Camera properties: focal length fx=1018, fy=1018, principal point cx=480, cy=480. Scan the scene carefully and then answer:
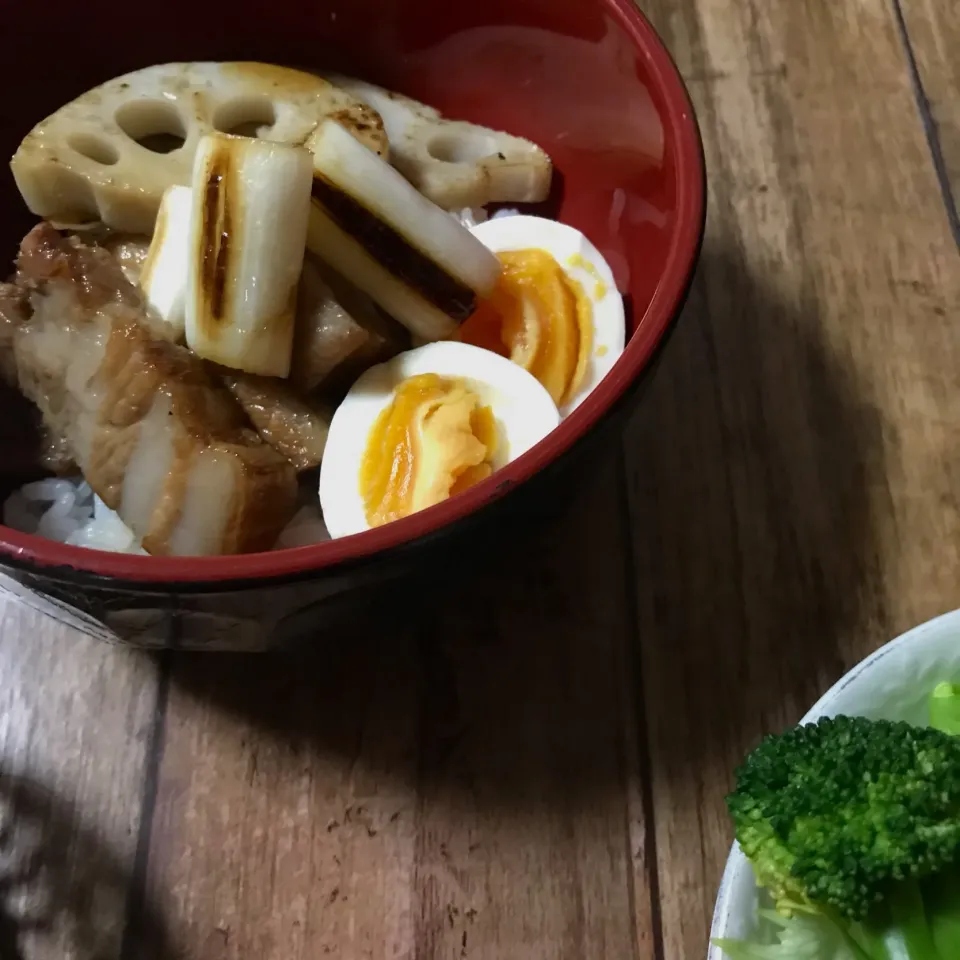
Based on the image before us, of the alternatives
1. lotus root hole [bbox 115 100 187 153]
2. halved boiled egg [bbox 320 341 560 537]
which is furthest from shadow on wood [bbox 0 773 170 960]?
lotus root hole [bbox 115 100 187 153]

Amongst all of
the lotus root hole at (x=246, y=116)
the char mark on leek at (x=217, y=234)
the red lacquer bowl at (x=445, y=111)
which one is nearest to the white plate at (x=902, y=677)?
the red lacquer bowl at (x=445, y=111)

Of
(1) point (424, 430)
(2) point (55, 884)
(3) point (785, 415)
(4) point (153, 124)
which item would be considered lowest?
(2) point (55, 884)

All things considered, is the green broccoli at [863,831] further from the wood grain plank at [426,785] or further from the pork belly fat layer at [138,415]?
the pork belly fat layer at [138,415]

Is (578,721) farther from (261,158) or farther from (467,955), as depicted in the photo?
(261,158)

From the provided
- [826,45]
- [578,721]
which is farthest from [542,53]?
[578,721]

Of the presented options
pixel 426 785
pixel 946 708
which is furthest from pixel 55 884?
pixel 946 708

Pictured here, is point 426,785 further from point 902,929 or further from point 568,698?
point 902,929

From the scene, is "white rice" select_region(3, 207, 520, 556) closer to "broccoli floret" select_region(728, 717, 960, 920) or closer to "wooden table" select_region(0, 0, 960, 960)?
"wooden table" select_region(0, 0, 960, 960)
